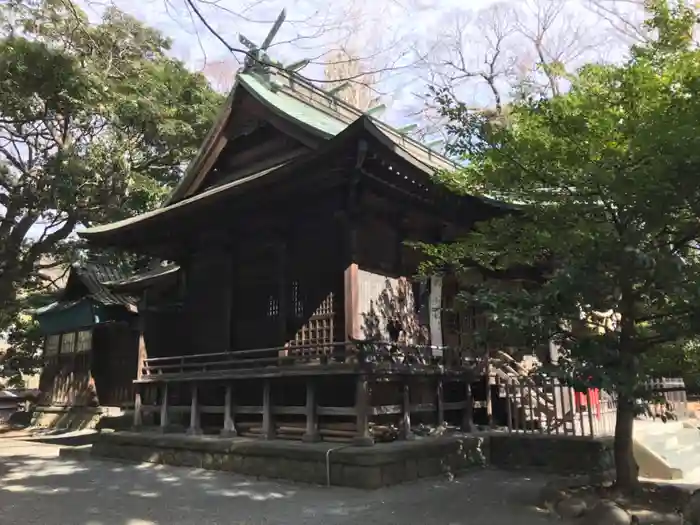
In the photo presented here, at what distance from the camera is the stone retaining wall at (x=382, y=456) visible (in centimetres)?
826

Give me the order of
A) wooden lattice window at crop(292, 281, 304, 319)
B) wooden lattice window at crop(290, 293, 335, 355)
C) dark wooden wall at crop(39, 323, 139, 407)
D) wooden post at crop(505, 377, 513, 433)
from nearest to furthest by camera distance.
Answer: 1. wooden post at crop(505, 377, 513, 433)
2. wooden lattice window at crop(290, 293, 335, 355)
3. wooden lattice window at crop(292, 281, 304, 319)
4. dark wooden wall at crop(39, 323, 139, 407)

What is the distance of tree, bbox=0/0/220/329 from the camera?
15281 mm

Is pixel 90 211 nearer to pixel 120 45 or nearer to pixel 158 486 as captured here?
pixel 120 45

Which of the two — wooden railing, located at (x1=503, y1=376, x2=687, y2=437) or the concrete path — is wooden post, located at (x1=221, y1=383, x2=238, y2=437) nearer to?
the concrete path

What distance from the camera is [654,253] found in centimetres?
586

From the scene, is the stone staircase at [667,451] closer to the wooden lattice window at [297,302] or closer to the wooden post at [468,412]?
the wooden post at [468,412]

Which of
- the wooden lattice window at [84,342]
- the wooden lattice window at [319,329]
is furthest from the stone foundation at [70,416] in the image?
the wooden lattice window at [319,329]

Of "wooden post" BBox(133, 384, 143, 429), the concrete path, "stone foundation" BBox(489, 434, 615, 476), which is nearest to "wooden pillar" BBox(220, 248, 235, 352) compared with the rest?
"wooden post" BBox(133, 384, 143, 429)

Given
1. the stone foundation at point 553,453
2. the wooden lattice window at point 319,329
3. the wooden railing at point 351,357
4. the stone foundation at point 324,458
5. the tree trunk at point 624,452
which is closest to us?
the tree trunk at point 624,452

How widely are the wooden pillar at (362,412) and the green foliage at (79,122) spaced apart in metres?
11.3

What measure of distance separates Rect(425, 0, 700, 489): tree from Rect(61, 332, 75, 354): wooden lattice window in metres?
18.3

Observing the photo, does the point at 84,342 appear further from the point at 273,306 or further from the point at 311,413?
the point at 311,413

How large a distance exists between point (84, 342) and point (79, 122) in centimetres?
769

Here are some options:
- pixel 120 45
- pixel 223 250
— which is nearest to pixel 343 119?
pixel 223 250
